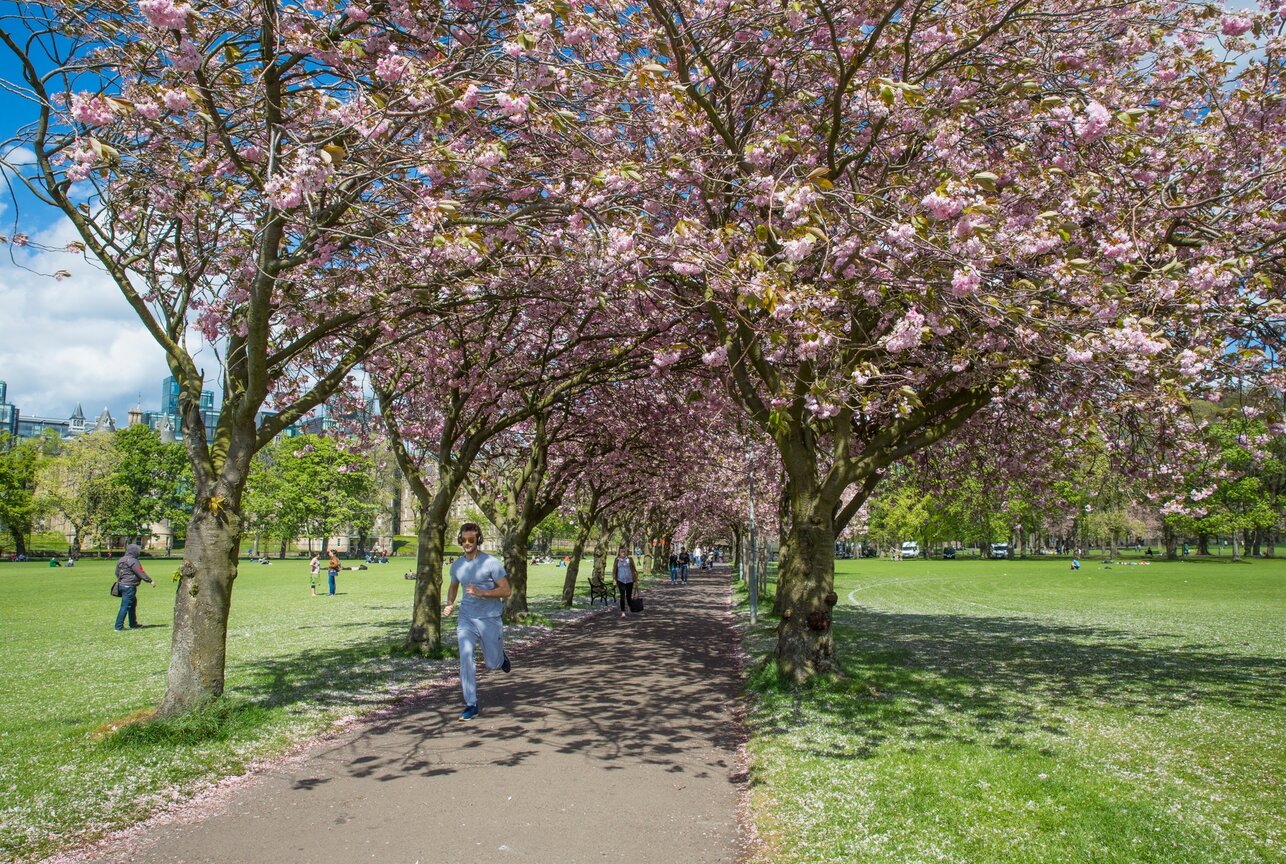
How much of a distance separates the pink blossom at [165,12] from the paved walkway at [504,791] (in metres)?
5.05

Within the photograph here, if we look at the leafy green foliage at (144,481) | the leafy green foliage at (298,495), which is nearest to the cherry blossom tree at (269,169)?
the leafy green foliage at (298,495)

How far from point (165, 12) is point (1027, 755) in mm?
8236

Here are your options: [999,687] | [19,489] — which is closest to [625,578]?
[999,687]

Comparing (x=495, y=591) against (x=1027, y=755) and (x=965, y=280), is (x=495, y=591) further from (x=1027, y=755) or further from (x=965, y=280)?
(x=965, y=280)

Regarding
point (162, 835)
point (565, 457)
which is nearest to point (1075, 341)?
point (162, 835)

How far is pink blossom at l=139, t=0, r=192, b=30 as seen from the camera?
193 inches

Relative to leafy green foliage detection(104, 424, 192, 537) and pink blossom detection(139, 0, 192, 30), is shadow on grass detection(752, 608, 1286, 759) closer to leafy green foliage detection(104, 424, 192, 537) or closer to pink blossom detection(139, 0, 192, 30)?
pink blossom detection(139, 0, 192, 30)

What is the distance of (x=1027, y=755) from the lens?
6.54 metres

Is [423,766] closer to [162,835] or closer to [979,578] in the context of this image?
[162,835]

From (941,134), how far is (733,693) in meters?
7.01

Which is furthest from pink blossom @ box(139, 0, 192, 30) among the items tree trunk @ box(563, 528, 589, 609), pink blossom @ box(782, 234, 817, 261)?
tree trunk @ box(563, 528, 589, 609)

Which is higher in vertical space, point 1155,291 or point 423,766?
point 1155,291

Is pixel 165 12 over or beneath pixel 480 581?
over

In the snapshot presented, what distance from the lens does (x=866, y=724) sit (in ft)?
25.7
